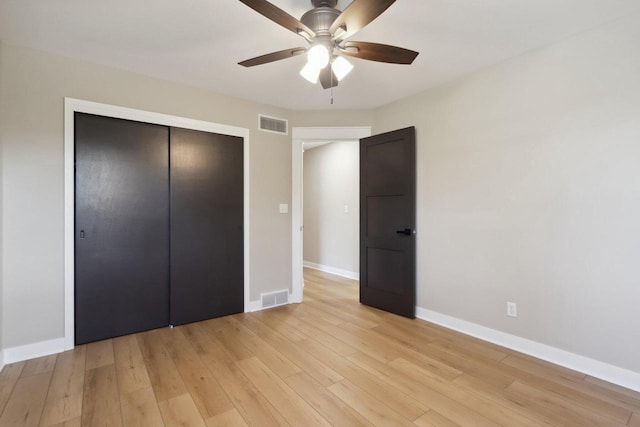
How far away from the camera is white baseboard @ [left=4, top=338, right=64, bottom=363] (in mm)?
2322

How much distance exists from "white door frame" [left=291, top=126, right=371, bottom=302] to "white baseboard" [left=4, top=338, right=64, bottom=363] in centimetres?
230

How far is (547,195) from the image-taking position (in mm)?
2396

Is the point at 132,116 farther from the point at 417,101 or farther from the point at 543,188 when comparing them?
the point at 543,188

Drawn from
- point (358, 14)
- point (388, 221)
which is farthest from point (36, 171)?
point (388, 221)

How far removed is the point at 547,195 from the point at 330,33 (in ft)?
6.82

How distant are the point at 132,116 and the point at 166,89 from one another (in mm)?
447

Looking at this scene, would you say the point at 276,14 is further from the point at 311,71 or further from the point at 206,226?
the point at 206,226

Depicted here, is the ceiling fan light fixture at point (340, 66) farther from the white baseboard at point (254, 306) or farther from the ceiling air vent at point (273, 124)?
the white baseboard at point (254, 306)

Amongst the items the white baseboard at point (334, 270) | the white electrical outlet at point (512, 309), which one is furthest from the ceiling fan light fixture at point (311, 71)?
the white baseboard at point (334, 270)

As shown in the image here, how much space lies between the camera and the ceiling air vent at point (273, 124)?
3654mm

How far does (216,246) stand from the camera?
3.33m

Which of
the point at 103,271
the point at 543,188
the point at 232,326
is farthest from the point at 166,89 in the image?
the point at 543,188

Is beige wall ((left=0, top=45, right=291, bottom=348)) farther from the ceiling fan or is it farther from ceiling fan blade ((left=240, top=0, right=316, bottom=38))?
ceiling fan blade ((left=240, top=0, right=316, bottom=38))

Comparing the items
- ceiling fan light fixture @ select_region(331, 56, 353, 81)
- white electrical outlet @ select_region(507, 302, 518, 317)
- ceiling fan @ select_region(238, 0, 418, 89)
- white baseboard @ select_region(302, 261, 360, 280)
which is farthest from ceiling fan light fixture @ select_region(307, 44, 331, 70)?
white baseboard @ select_region(302, 261, 360, 280)
